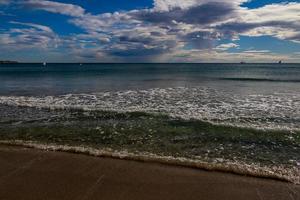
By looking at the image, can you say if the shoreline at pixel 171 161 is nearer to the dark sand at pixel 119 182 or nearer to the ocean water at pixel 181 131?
the ocean water at pixel 181 131

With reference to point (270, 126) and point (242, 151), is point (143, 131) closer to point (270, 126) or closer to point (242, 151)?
point (242, 151)

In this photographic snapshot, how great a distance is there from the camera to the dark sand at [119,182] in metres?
5.27

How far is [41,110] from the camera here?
14.4 meters

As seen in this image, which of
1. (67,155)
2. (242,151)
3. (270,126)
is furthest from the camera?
(270,126)

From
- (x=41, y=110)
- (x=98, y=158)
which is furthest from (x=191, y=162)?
(x=41, y=110)

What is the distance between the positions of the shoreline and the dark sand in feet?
0.66

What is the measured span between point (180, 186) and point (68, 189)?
2311 mm

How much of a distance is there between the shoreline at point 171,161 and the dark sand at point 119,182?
20 cm

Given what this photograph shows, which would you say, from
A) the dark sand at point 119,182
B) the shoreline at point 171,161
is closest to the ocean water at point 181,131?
the shoreline at point 171,161

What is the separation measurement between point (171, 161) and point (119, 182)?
1.81 meters

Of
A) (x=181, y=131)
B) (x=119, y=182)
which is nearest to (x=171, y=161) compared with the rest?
(x=119, y=182)

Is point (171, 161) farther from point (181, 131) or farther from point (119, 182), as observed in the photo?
point (181, 131)

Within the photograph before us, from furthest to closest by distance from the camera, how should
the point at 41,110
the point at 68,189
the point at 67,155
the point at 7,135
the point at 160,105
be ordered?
the point at 160,105 < the point at 41,110 < the point at 7,135 < the point at 67,155 < the point at 68,189

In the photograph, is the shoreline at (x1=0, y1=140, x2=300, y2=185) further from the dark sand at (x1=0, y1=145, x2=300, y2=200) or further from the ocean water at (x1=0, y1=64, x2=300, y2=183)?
the dark sand at (x1=0, y1=145, x2=300, y2=200)
